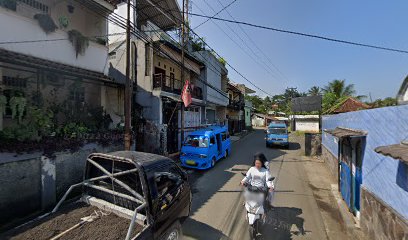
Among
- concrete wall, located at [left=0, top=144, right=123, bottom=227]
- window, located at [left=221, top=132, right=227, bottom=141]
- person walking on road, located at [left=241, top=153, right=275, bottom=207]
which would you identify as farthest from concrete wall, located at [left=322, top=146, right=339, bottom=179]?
concrete wall, located at [left=0, top=144, right=123, bottom=227]

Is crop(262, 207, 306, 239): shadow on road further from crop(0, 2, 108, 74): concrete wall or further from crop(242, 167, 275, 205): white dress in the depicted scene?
crop(0, 2, 108, 74): concrete wall

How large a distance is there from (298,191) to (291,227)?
300 centimetres

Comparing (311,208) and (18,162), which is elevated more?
(18,162)

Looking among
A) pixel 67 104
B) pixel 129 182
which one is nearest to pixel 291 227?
pixel 129 182

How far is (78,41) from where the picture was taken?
892cm

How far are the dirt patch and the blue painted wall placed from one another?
4092 millimetres

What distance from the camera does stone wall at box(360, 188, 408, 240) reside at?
3.33m

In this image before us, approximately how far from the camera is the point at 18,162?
5484 mm

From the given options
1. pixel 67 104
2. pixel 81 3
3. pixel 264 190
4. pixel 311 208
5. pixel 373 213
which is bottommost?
pixel 311 208

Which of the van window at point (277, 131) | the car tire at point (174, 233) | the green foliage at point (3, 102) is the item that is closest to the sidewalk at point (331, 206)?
the car tire at point (174, 233)

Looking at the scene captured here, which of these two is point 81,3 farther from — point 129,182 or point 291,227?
point 291,227

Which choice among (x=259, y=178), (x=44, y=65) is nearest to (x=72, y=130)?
(x=44, y=65)

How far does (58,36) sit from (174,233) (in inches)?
334

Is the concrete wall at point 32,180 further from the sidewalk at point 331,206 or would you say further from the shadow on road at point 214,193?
the sidewalk at point 331,206
